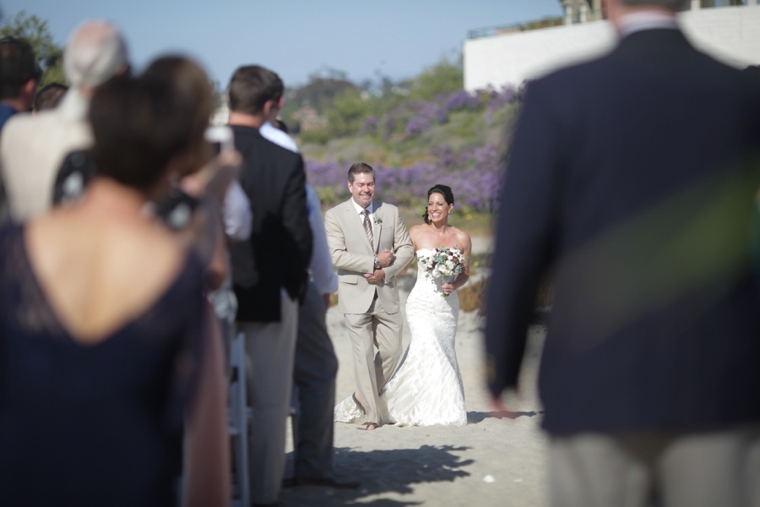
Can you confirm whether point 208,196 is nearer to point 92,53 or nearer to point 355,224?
point 92,53

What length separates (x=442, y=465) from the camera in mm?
6004

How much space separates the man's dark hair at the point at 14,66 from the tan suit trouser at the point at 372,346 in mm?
4816

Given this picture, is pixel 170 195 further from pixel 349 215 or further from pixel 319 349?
pixel 349 215

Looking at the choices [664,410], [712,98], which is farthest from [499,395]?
[712,98]

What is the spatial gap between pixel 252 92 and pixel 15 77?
1197 millimetres

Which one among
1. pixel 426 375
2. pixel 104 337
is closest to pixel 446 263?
pixel 426 375

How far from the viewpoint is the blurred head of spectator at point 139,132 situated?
72.9 inches

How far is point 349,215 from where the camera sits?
845 cm

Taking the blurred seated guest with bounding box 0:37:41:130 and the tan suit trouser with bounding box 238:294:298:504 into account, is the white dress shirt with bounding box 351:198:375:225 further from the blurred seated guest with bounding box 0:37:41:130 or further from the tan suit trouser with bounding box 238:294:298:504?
the blurred seated guest with bounding box 0:37:41:130

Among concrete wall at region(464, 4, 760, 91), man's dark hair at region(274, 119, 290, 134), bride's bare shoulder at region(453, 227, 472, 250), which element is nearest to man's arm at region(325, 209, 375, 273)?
Result: bride's bare shoulder at region(453, 227, 472, 250)

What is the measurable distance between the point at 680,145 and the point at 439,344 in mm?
6960

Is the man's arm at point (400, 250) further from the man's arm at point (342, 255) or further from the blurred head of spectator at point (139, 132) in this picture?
the blurred head of spectator at point (139, 132)

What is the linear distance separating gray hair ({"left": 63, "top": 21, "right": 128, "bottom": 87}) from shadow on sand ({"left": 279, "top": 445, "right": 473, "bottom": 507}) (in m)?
2.86

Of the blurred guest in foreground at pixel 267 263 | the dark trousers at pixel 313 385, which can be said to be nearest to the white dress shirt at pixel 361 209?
the dark trousers at pixel 313 385
